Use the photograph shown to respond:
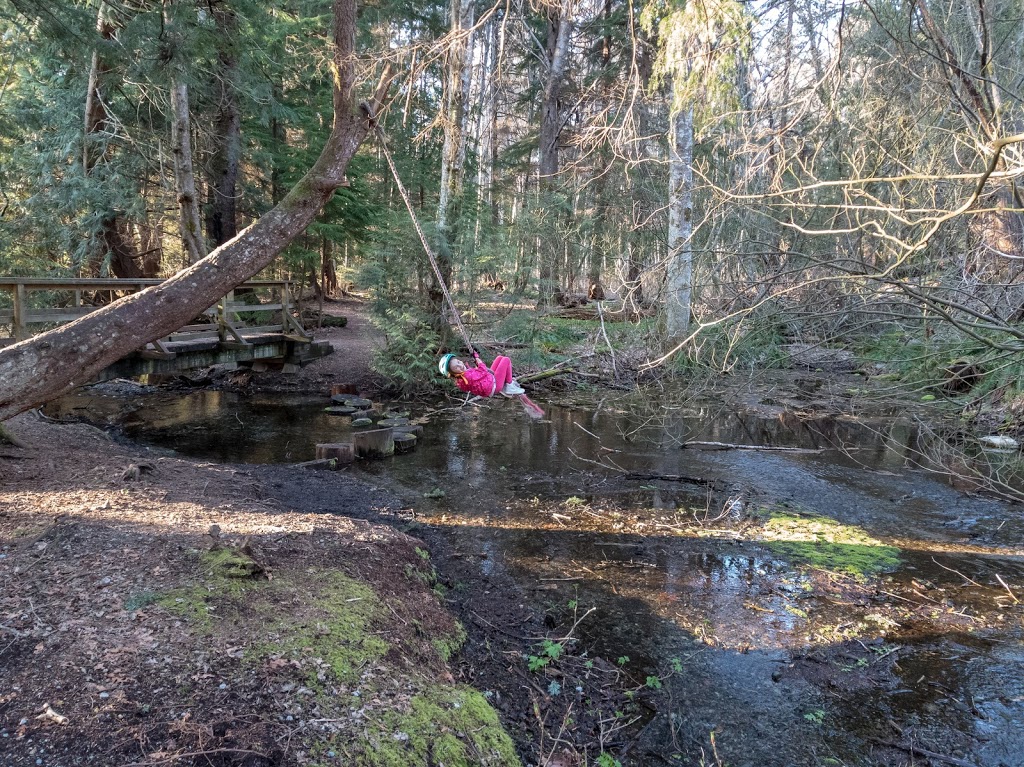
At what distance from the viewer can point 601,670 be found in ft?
14.5

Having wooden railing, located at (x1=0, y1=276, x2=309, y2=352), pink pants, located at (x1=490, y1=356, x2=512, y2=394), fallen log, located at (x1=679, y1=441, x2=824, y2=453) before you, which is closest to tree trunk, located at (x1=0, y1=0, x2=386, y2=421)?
pink pants, located at (x1=490, y1=356, x2=512, y2=394)

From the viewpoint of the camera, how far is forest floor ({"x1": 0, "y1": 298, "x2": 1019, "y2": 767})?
8.82 ft

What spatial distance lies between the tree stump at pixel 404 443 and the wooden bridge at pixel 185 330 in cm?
329

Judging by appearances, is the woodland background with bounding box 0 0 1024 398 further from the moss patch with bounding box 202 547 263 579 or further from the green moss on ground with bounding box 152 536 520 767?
the moss patch with bounding box 202 547 263 579

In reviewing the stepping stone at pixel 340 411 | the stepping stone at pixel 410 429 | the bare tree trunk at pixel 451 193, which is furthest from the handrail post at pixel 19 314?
the bare tree trunk at pixel 451 193

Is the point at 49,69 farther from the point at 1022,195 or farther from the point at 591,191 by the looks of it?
the point at 1022,195

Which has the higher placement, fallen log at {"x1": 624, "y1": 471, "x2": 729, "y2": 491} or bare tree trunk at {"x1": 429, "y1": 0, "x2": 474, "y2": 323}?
bare tree trunk at {"x1": 429, "y1": 0, "x2": 474, "y2": 323}

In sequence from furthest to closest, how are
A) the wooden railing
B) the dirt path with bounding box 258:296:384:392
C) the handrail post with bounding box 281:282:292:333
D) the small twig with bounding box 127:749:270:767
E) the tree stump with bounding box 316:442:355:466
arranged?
the dirt path with bounding box 258:296:384:392 < the handrail post with bounding box 281:282:292:333 < the tree stump with bounding box 316:442:355:466 < the wooden railing < the small twig with bounding box 127:749:270:767

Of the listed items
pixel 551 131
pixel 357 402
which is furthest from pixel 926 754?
pixel 551 131

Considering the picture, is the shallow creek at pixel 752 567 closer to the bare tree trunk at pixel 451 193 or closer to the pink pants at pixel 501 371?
the pink pants at pixel 501 371

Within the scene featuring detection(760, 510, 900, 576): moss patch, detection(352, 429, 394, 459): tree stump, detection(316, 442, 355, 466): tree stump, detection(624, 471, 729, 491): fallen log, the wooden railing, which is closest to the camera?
detection(760, 510, 900, 576): moss patch

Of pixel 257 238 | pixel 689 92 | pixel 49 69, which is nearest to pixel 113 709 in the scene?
pixel 257 238

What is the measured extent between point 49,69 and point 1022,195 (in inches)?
689

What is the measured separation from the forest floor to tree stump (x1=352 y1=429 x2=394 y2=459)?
3423mm
